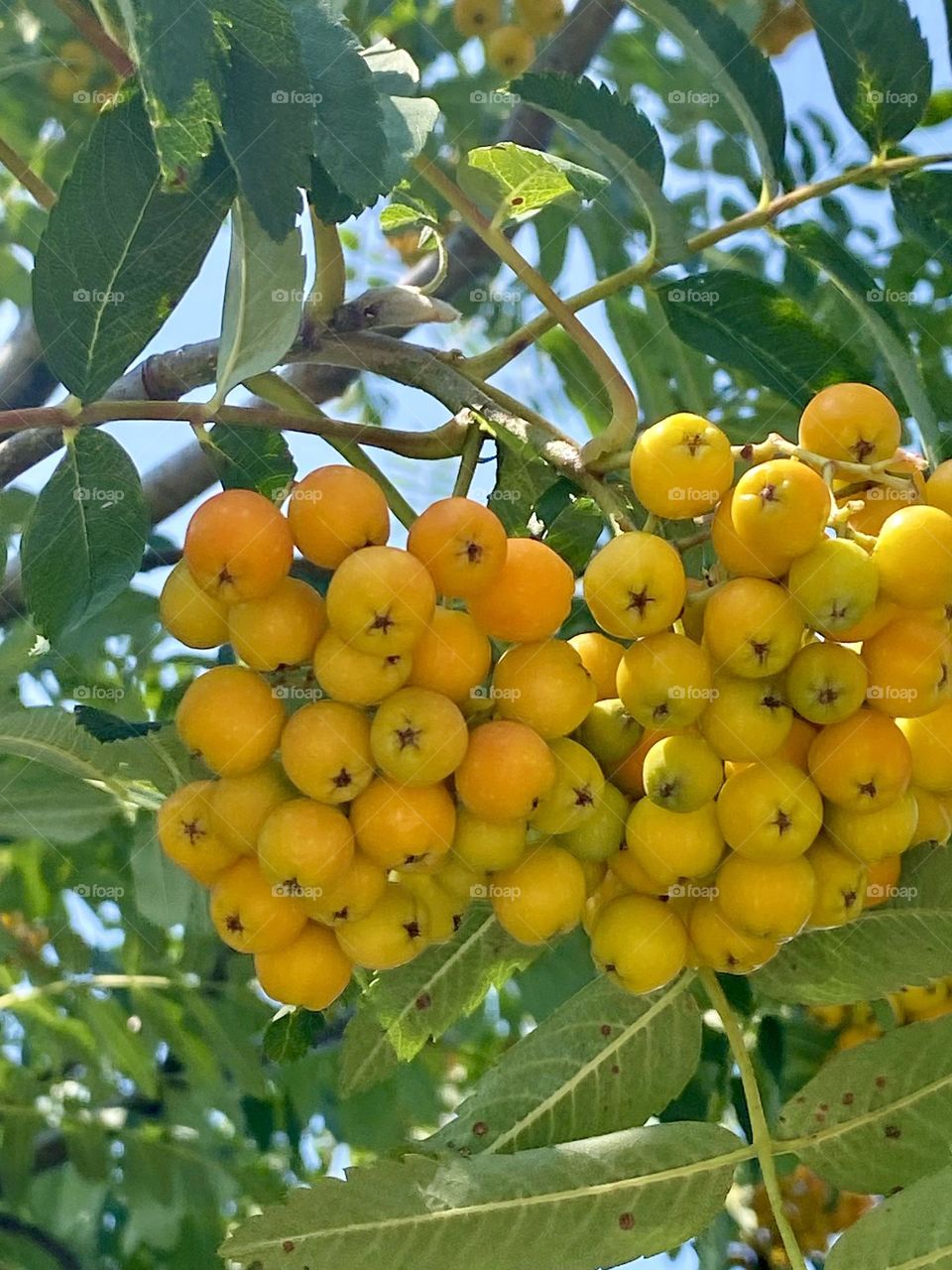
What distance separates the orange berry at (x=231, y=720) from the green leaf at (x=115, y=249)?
0.37 metres

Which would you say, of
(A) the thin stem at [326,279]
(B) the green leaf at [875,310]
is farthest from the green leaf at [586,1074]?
(A) the thin stem at [326,279]

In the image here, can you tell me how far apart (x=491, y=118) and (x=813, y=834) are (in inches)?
85.6

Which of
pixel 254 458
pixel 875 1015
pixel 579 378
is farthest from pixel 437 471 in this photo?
pixel 875 1015

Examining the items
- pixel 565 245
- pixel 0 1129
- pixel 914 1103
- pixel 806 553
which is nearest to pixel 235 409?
pixel 806 553

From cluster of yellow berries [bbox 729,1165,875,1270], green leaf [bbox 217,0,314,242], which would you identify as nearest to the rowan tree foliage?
green leaf [bbox 217,0,314,242]

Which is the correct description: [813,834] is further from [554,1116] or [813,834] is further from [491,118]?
[491,118]

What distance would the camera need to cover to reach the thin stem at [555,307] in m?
1.38

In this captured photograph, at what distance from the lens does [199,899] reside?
1994mm

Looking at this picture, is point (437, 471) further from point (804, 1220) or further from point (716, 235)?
point (804, 1220)

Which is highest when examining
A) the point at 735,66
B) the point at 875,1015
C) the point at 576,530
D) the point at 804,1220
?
the point at 735,66

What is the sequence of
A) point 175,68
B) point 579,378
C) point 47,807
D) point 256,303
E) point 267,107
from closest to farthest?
point 175,68
point 267,107
point 256,303
point 47,807
point 579,378

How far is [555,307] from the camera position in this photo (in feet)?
4.76

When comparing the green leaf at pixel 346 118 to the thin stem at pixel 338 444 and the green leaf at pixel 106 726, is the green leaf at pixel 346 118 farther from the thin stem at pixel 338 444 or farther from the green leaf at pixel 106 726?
the green leaf at pixel 106 726

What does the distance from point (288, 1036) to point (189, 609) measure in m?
0.57
